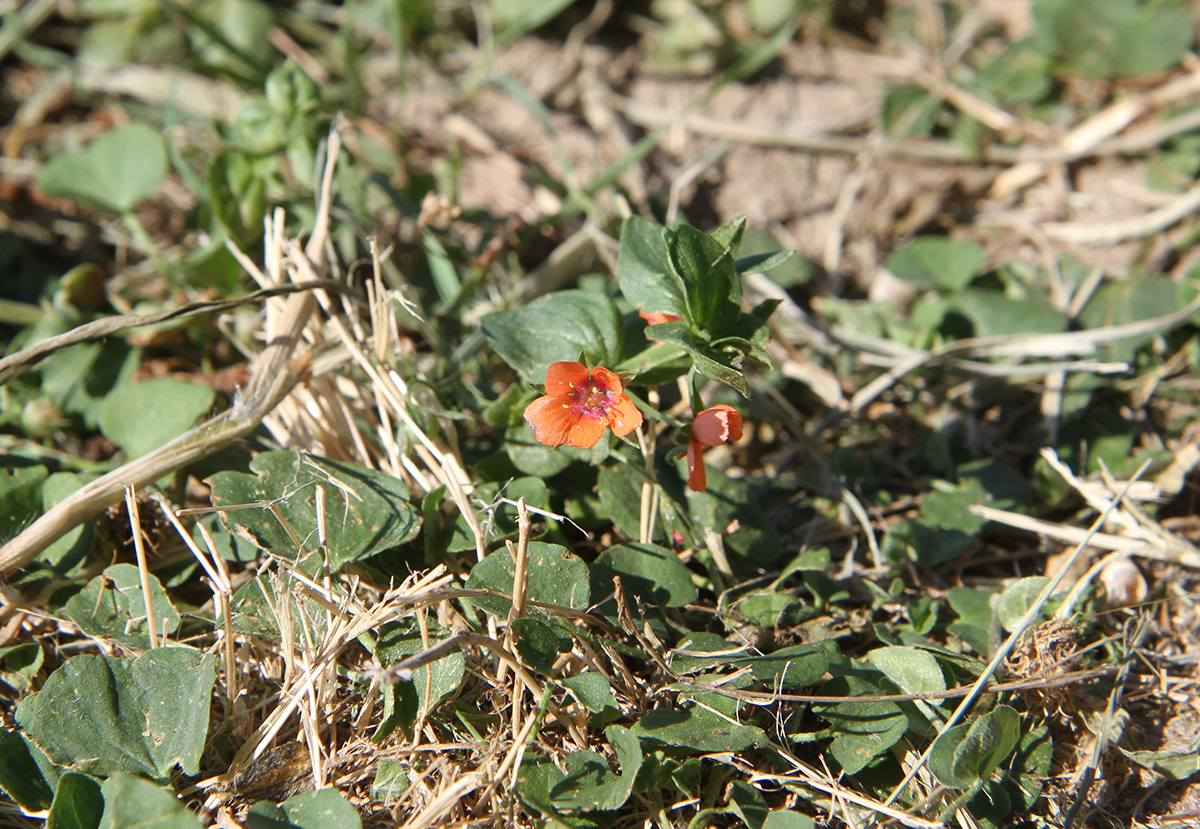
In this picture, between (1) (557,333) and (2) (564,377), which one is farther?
(1) (557,333)

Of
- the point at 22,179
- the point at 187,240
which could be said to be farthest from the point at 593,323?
the point at 22,179

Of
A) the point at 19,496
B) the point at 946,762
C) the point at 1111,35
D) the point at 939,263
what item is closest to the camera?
the point at 946,762

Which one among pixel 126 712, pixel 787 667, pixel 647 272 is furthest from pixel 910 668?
pixel 126 712

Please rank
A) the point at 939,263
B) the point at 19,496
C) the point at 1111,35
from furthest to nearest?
the point at 1111,35
the point at 939,263
the point at 19,496

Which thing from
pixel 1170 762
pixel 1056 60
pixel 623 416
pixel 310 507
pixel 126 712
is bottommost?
pixel 1170 762

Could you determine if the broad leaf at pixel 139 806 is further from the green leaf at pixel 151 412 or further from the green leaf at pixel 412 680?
the green leaf at pixel 151 412

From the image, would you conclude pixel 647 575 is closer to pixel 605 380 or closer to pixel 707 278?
pixel 605 380

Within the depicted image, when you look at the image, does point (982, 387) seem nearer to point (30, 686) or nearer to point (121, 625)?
point (121, 625)
